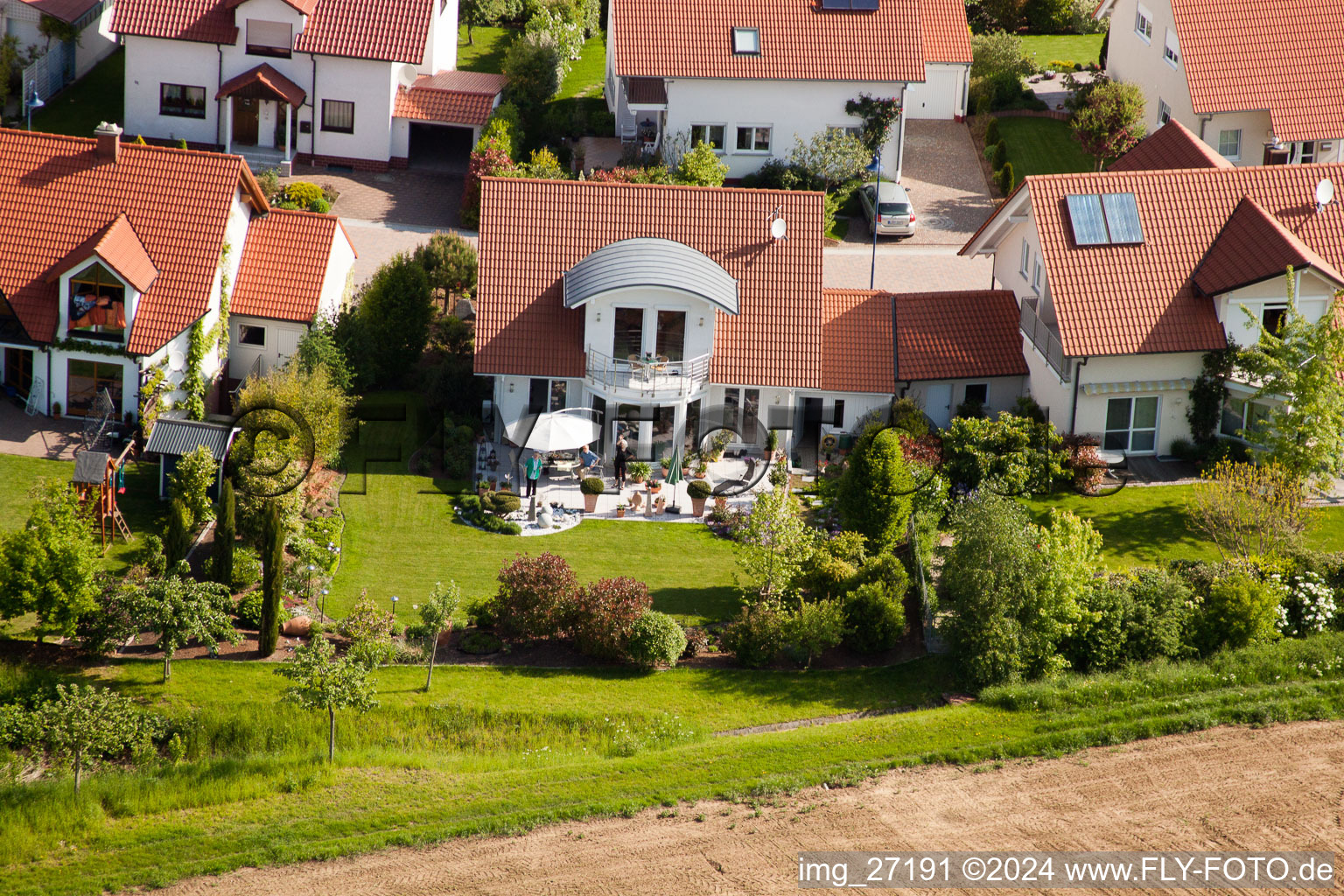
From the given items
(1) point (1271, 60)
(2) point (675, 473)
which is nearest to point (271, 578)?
(2) point (675, 473)

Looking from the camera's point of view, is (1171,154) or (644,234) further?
(1171,154)

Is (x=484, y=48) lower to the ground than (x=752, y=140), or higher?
higher

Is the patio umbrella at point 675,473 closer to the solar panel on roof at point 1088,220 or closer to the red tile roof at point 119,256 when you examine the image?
the solar panel on roof at point 1088,220

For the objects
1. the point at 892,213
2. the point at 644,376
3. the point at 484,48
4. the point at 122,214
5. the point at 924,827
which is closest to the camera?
the point at 924,827

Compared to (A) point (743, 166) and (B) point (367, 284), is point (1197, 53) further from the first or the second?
(B) point (367, 284)

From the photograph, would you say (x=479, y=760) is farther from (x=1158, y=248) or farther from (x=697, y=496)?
(x=1158, y=248)

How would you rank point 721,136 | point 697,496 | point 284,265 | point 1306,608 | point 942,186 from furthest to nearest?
point 942,186 → point 721,136 → point 284,265 → point 697,496 → point 1306,608

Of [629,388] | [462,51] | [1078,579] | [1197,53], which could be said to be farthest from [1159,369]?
[462,51]

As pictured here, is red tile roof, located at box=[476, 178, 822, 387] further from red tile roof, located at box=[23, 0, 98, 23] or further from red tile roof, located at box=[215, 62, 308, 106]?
red tile roof, located at box=[23, 0, 98, 23]
